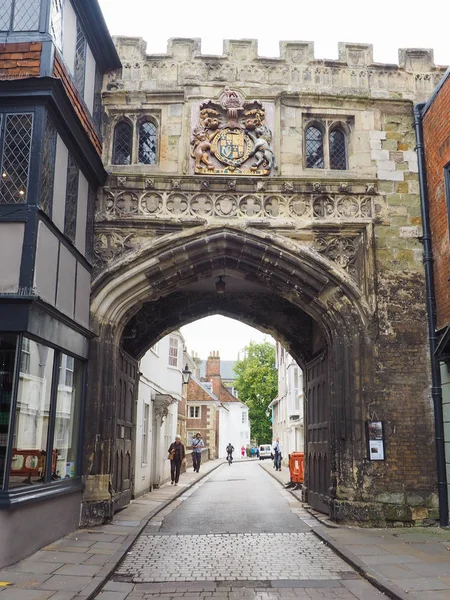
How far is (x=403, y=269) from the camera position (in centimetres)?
1075

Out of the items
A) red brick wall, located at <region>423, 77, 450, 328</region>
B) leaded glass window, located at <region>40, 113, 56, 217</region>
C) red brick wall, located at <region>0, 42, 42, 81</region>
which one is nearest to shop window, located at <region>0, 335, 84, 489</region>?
leaded glass window, located at <region>40, 113, 56, 217</region>

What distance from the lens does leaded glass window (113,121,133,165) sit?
11.4 m

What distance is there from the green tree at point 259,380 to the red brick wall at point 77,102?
1870 inches

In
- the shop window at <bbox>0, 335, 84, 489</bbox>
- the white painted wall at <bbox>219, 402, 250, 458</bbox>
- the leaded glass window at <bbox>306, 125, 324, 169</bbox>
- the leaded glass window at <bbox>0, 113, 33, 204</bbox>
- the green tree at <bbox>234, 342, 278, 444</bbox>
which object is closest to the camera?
the shop window at <bbox>0, 335, 84, 489</bbox>

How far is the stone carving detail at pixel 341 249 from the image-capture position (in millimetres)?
10797

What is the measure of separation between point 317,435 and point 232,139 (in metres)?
6.01

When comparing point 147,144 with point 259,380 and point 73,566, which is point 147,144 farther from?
point 259,380

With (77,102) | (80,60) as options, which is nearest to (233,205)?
(77,102)

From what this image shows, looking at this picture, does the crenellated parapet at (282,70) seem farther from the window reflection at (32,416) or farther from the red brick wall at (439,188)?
the window reflection at (32,416)

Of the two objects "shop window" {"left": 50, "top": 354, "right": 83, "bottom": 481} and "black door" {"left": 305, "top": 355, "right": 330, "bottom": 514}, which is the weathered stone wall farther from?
"shop window" {"left": 50, "top": 354, "right": 83, "bottom": 481}

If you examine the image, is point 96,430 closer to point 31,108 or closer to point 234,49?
point 31,108

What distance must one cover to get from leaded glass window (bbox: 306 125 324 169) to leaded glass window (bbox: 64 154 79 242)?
4.36 m

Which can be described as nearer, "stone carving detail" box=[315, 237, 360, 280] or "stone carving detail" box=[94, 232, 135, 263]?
"stone carving detail" box=[94, 232, 135, 263]

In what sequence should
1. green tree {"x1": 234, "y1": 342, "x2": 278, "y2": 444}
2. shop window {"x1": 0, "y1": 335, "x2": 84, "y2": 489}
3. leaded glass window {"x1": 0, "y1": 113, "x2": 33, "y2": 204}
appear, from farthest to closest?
1. green tree {"x1": 234, "y1": 342, "x2": 278, "y2": 444}
2. leaded glass window {"x1": 0, "y1": 113, "x2": 33, "y2": 204}
3. shop window {"x1": 0, "y1": 335, "x2": 84, "y2": 489}
